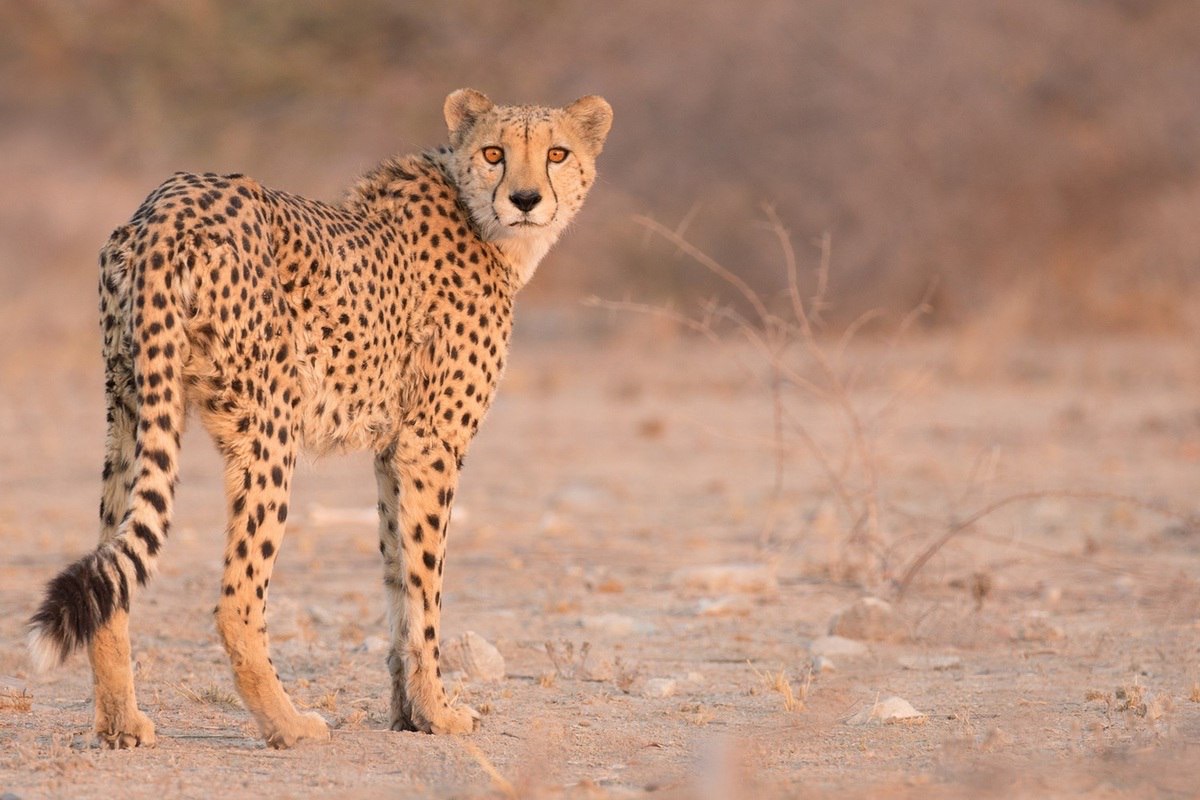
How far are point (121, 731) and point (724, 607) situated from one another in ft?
9.82

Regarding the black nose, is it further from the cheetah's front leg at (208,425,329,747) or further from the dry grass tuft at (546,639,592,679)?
the dry grass tuft at (546,639,592,679)

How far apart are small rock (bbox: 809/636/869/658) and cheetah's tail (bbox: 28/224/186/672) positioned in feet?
8.68

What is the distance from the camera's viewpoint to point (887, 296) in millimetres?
16234

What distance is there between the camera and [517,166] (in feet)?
17.6

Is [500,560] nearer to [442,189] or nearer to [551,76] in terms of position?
[442,189]

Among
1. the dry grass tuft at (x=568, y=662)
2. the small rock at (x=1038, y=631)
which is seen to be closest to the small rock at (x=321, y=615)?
the dry grass tuft at (x=568, y=662)

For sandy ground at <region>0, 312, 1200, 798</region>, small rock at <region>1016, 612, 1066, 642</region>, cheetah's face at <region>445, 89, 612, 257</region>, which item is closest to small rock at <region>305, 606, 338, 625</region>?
sandy ground at <region>0, 312, 1200, 798</region>

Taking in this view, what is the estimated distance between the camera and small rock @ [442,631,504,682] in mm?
5660

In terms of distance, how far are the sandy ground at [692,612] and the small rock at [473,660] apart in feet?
0.17

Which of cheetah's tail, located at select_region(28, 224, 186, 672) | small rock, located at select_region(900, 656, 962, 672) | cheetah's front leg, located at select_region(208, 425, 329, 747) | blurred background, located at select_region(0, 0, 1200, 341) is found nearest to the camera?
cheetah's tail, located at select_region(28, 224, 186, 672)

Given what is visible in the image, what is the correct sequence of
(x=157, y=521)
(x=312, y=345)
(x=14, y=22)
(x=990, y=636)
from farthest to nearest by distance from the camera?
(x=14, y=22)
(x=990, y=636)
(x=312, y=345)
(x=157, y=521)

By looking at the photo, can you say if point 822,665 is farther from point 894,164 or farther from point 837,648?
point 894,164

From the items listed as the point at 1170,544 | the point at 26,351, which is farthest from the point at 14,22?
the point at 1170,544

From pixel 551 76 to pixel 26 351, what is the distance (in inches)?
302
